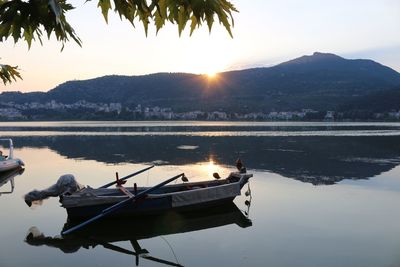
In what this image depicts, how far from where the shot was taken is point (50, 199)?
74.8 ft

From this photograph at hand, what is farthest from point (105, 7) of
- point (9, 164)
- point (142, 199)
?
point (9, 164)

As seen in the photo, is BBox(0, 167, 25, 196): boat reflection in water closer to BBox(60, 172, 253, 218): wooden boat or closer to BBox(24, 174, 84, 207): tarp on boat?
BBox(24, 174, 84, 207): tarp on boat

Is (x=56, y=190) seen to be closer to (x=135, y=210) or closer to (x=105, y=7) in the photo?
(x=135, y=210)

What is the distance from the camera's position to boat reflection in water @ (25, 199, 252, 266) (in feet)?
50.9

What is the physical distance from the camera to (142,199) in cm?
1822

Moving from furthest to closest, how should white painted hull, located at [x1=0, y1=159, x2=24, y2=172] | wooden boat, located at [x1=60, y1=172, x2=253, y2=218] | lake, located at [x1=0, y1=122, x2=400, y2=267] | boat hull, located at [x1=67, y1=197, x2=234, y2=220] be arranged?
white painted hull, located at [x1=0, y1=159, x2=24, y2=172] < boat hull, located at [x1=67, y1=197, x2=234, y2=220] < wooden boat, located at [x1=60, y1=172, x2=253, y2=218] < lake, located at [x1=0, y1=122, x2=400, y2=267]

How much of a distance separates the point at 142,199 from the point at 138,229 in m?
1.22

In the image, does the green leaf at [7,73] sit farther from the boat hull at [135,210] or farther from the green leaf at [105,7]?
the boat hull at [135,210]

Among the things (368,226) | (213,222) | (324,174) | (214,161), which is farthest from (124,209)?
(214,161)

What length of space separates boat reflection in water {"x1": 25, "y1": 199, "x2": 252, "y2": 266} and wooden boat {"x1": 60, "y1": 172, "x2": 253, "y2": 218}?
373 millimetres

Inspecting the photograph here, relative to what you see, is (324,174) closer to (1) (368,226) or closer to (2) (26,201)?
(1) (368,226)

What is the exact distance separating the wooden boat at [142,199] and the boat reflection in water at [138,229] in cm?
37

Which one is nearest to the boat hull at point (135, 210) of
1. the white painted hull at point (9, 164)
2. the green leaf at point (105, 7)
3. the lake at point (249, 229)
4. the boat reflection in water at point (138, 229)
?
the boat reflection in water at point (138, 229)

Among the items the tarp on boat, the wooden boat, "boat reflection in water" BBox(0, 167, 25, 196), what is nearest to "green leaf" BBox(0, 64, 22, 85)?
the wooden boat
